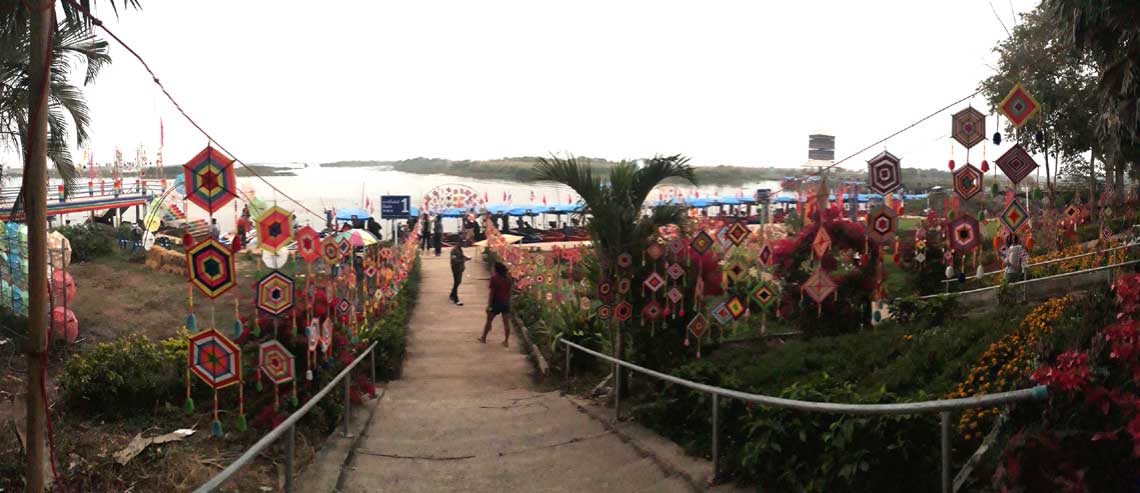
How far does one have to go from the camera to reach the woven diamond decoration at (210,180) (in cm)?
580

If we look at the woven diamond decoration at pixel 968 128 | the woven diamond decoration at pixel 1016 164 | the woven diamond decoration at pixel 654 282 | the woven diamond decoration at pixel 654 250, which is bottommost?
the woven diamond decoration at pixel 654 282

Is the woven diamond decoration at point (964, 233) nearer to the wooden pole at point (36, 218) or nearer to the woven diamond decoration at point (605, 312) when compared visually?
the woven diamond decoration at point (605, 312)

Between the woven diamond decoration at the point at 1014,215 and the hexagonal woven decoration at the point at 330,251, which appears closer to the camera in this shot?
the woven diamond decoration at the point at 1014,215

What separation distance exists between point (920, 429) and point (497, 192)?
169 feet

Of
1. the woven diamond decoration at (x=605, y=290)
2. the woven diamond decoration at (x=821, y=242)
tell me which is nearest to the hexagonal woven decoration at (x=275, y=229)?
the woven diamond decoration at (x=605, y=290)

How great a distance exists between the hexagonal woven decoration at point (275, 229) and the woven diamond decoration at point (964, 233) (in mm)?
5967

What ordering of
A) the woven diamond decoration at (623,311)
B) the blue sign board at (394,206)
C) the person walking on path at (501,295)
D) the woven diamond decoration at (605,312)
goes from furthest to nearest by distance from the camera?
the blue sign board at (394,206) < the person walking on path at (501,295) < the woven diamond decoration at (605,312) < the woven diamond decoration at (623,311)

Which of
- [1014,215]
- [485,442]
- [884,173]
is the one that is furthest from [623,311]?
[1014,215]

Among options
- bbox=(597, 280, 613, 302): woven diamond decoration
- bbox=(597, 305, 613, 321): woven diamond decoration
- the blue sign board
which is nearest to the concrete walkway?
bbox=(597, 305, 613, 321): woven diamond decoration

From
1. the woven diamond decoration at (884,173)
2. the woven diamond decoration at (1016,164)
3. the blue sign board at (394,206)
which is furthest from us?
the blue sign board at (394,206)

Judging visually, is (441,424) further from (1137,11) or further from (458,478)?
(1137,11)

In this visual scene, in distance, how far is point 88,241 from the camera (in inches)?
964

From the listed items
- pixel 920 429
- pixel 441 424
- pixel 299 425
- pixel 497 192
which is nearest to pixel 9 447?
pixel 299 425

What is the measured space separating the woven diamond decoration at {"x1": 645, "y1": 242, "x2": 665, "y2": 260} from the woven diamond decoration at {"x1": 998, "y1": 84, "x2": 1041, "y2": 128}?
370 centimetres
